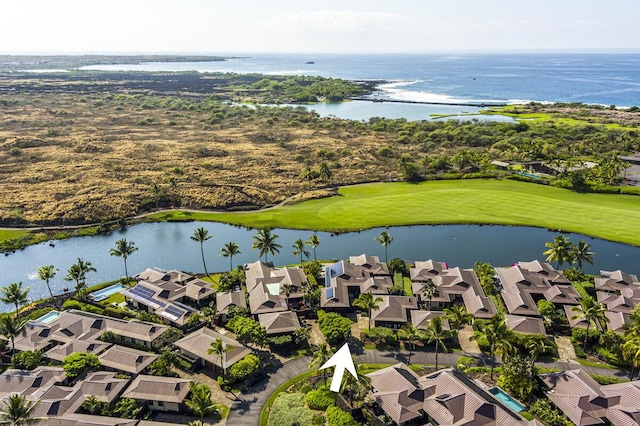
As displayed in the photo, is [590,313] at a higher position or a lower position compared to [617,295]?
higher

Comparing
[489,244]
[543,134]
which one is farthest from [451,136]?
[489,244]

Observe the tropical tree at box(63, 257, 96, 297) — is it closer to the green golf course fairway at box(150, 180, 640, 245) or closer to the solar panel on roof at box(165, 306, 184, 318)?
the solar panel on roof at box(165, 306, 184, 318)

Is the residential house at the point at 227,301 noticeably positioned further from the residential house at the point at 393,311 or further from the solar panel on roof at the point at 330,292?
the residential house at the point at 393,311

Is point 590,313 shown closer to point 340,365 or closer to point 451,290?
point 451,290

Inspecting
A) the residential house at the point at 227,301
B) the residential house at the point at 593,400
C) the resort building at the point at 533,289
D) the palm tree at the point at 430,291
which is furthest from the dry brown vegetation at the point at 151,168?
the residential house at the point at 593,400

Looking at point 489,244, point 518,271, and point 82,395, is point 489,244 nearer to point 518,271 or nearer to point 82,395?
point 518,271

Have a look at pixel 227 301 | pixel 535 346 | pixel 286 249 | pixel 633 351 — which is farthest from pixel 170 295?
pixel 633 351

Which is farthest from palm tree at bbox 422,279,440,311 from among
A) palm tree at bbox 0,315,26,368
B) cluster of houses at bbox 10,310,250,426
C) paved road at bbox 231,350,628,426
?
palm tree at bbox 0,315,26,368
